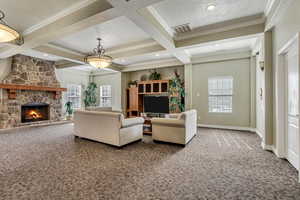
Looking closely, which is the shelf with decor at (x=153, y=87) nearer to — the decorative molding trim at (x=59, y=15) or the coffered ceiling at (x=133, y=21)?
the coffered ceiling at (x=133, y=21)

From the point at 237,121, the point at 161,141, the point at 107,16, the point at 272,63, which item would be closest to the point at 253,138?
the point at 237,121

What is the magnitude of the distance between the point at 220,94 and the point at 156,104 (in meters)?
2.79

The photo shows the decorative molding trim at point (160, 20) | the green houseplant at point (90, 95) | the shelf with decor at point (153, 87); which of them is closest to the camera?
the decorative molding trim at point (160, 20)

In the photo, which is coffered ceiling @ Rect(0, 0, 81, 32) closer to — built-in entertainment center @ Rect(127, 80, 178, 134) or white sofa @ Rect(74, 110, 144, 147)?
white sofa @ Rect(74, 110, 144, 147)

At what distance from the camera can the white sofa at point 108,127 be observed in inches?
137

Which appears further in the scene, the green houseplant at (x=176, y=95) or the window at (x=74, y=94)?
the window at (x=74, y=94)

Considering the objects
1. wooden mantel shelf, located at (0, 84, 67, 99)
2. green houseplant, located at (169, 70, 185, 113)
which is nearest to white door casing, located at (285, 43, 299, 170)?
green houseplant, located at (169, 70, 185, 113)

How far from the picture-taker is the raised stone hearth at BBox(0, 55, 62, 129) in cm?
577

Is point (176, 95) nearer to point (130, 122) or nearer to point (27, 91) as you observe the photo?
point (130, 122)

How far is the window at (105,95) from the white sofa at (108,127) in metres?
4.69

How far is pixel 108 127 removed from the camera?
Answer: 3.63 m

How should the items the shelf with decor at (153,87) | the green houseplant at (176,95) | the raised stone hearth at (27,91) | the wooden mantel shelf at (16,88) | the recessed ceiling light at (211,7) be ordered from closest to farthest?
the recessed ceiling light at (211,7) → the wooden mantel shelf at (16,88) → the raised stone hearth at (27,91) → the green houseplant at (176,95) → the shelf with decor at (153,87)

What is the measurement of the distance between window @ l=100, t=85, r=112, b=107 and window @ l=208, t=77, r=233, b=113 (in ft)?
19.0

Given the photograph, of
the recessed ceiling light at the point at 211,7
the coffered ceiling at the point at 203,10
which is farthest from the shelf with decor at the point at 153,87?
the recessed ceiling light at the point at 211,7
